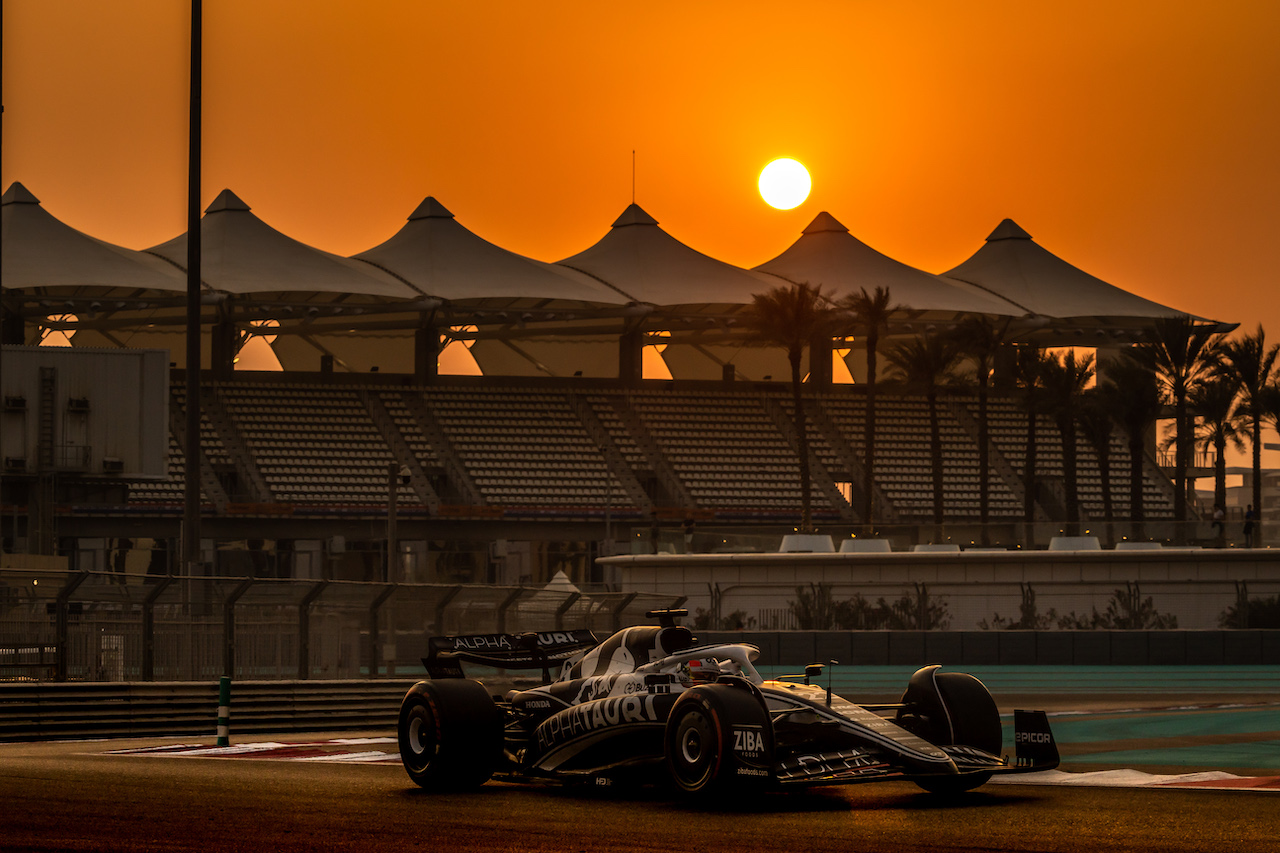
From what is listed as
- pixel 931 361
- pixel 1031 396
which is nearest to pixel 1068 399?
pixel 1031 396

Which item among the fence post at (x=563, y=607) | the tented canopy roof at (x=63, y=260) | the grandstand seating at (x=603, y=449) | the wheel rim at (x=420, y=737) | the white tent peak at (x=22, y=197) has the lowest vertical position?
the wheel rim at (x=420, y=737)

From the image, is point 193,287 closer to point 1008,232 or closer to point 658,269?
point 658,269

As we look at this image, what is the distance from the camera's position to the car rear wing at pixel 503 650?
1359 centimetres

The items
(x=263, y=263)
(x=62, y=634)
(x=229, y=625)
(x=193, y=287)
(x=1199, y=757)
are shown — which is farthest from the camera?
(x=263, y=263)

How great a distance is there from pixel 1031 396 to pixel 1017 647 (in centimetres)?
2731

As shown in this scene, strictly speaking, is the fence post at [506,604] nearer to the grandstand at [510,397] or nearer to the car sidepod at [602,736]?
the car sidepod at [602,736]

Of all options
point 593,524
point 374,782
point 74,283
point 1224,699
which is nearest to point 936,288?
point 593,524

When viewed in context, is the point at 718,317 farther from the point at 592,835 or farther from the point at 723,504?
the point at 592,835

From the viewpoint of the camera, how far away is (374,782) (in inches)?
520

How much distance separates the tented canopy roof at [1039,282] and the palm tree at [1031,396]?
1.78 m

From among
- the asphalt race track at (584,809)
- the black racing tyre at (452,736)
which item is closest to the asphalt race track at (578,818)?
the asphalt race track at (584,809)

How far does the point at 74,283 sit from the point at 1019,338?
127 ft

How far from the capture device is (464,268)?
6294cm

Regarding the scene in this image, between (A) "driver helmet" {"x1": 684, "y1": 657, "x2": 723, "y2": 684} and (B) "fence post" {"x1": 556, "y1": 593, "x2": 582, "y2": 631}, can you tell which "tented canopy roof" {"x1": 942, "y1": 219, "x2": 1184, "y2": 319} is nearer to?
(B) "fence post" {"x1": 556, "y1": 593, "x2": 582, "y2": 631}
